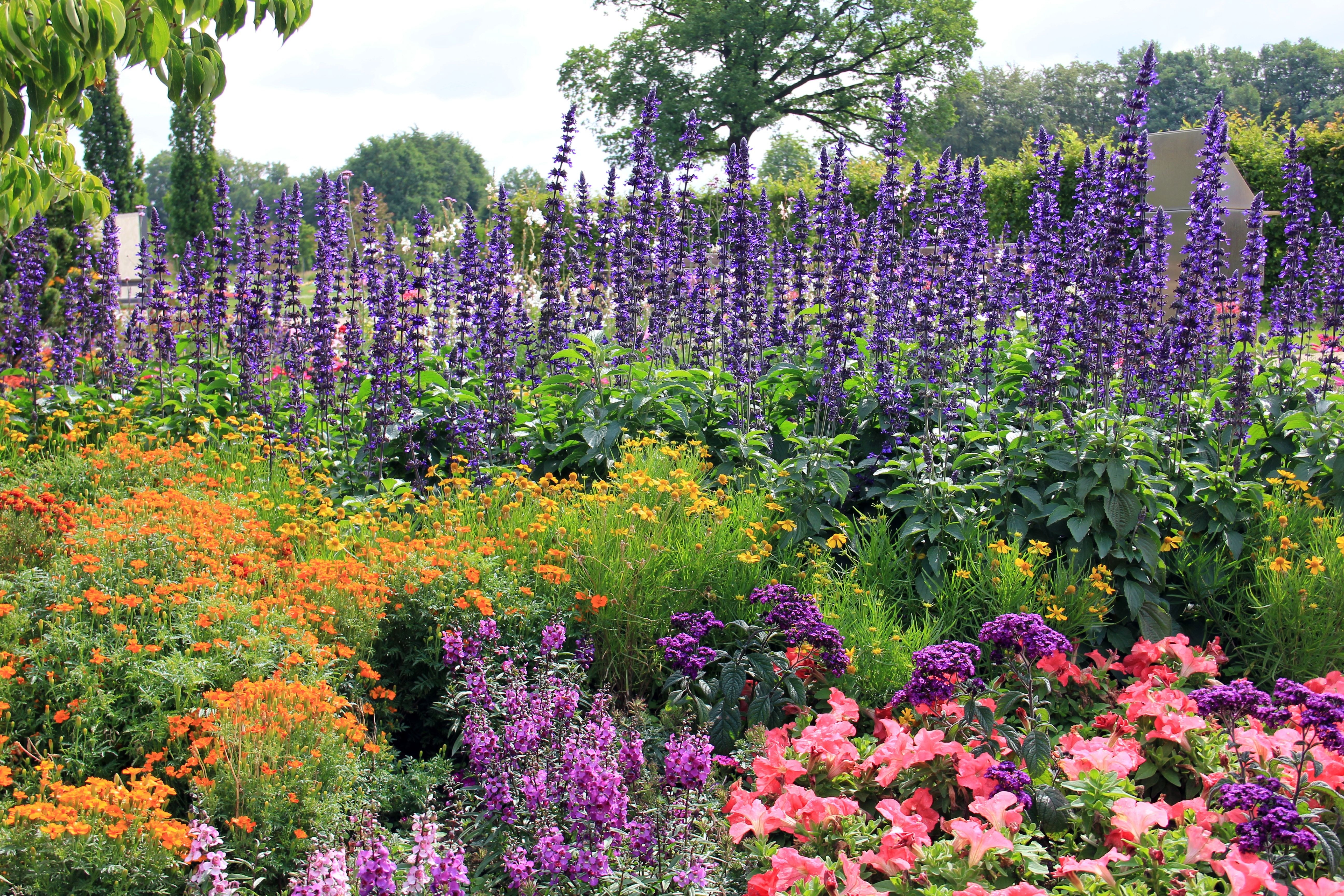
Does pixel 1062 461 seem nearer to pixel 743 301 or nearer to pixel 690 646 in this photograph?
pixel 690 646

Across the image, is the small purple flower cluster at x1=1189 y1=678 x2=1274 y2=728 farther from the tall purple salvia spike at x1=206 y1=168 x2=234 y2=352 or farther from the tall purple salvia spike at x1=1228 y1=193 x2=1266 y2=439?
the tall purple salvia spike at x1=206 y1=168 x2=234 y2=352

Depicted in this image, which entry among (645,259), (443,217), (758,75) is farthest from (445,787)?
(758,75)

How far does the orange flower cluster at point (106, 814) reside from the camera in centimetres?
221

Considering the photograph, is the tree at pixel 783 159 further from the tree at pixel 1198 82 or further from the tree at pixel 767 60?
the tree at pixel 1198 82

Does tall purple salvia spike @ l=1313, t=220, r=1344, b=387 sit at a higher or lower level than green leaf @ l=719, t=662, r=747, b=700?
higher

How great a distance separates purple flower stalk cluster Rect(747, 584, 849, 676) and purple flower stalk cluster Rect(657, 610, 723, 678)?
218 millimetres

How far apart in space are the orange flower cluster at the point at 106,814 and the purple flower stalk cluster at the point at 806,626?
196 cm

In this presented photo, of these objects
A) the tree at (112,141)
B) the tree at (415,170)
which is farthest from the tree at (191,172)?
the tree at (415,170)

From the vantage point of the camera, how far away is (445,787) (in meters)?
2.90

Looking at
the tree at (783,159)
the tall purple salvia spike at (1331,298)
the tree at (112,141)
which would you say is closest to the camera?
the tall purple salvia spike at (1331,298)

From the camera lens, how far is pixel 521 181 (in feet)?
146

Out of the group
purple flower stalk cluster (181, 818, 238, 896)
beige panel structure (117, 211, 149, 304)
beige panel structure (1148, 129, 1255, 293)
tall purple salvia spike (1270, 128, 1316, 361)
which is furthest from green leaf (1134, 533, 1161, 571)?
beige panel structure (117, 211, 149, 304)

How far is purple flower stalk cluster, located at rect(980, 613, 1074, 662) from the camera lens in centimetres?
283

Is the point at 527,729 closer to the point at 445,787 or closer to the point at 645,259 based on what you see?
the point at 445,787
